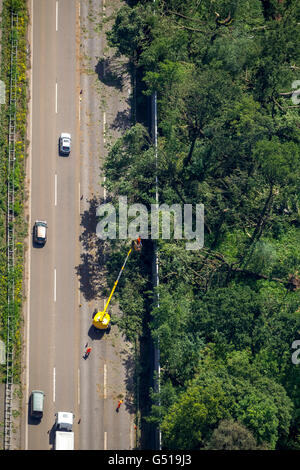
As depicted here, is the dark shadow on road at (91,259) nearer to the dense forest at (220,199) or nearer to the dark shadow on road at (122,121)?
the dense forest at (220,199)

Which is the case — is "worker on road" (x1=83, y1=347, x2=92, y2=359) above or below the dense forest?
below

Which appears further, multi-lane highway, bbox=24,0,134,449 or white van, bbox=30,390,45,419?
multi-lane highway, bbox=24,0,134,449

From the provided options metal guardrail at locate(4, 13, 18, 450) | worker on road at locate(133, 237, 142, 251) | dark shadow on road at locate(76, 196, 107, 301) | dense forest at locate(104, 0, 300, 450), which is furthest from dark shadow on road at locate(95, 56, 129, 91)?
worker on road at locate(133, 237, 142, 251)

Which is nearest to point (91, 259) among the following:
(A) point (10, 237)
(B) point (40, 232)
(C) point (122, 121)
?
(B) point (40, 232)

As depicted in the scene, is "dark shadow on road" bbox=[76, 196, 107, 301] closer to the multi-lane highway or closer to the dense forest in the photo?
the multi-lane highway

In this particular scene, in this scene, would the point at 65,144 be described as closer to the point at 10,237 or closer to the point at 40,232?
the point at 40,232
